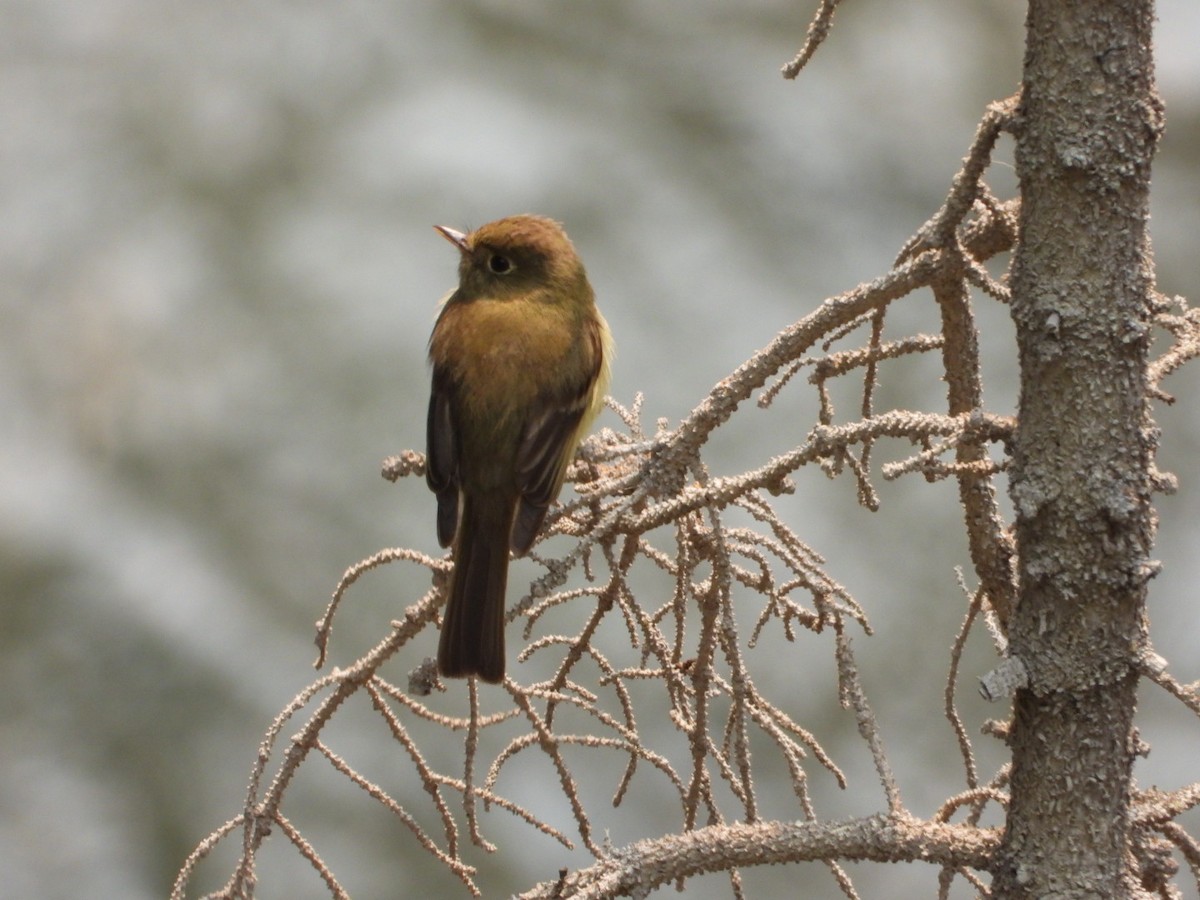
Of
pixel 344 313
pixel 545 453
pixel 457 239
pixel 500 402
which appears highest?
pixel 344 313

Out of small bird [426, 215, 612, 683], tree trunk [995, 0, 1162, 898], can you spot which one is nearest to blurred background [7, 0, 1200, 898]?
small bird [426, 215, 612, 683]

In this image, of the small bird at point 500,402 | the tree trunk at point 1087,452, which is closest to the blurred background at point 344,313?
the small bird at point 500,402

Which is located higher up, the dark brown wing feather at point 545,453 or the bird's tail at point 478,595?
the dark brown wing feather at point 545,453

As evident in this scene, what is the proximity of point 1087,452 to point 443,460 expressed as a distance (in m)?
1.03

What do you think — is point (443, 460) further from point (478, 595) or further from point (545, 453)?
point (478, 595)

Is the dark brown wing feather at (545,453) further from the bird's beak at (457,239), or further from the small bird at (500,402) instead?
the bird's beak at (457,239)

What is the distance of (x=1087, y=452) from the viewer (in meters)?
Result: 1.25

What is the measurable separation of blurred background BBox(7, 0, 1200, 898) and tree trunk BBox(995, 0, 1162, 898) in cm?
245

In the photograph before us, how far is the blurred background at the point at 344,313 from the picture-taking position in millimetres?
3848

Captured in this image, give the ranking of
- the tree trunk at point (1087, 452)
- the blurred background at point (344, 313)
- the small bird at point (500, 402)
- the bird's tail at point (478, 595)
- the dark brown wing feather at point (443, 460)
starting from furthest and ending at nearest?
the blurred background at point (344, 313), the dark brown wing feather at point (443, 460), the small bird at point (500, 402), the bird's tail at point (478, 595), the tree trunk at point (1087, 452)

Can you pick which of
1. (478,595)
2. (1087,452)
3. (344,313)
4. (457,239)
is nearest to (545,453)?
(478,595)

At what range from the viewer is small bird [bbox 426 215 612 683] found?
1.88m

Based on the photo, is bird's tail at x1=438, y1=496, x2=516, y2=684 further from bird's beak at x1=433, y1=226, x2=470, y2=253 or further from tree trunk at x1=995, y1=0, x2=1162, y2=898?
tree trunk at x1=995, y1=0, x2=1162, y2=898

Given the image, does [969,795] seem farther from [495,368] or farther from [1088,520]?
[495,368]
